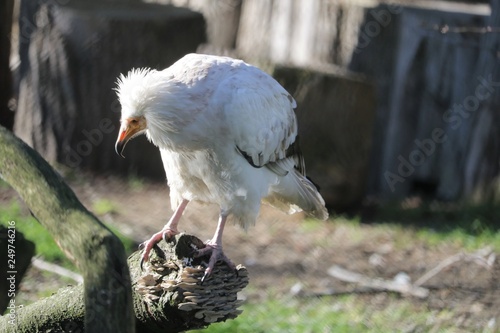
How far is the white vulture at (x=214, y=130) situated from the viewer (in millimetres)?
3836

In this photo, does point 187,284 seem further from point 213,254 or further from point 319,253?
point 319,253

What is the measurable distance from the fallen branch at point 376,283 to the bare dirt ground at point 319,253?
0.19 feet

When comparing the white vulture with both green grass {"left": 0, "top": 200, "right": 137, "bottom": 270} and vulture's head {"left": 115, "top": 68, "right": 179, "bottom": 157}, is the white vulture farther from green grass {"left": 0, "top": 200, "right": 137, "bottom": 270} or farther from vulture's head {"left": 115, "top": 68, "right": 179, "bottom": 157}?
green grass {"left": 0, "top": 200, "right": 137, "bottom": 270}

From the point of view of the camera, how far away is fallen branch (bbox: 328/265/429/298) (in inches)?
243

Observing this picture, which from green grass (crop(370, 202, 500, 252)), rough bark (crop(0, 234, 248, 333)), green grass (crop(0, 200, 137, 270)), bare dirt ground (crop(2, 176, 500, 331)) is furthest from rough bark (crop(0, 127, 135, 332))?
green grass (crop(370, 202, 500, 252))

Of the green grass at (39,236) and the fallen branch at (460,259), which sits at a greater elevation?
the fallen branch at (460,259)

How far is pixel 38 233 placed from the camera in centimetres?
666

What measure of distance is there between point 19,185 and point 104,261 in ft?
1.93

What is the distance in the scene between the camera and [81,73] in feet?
28.0

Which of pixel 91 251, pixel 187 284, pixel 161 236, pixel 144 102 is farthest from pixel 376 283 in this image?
pixel 91 251

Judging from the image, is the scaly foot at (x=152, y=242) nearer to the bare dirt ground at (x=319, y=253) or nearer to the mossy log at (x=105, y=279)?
the mossy log at (x=105, y=279)

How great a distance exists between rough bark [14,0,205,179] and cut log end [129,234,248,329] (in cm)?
526

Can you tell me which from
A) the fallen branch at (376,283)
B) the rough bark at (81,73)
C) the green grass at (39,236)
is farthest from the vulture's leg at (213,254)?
the rough bark at (81,73)

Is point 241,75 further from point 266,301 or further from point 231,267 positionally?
point 266,301
